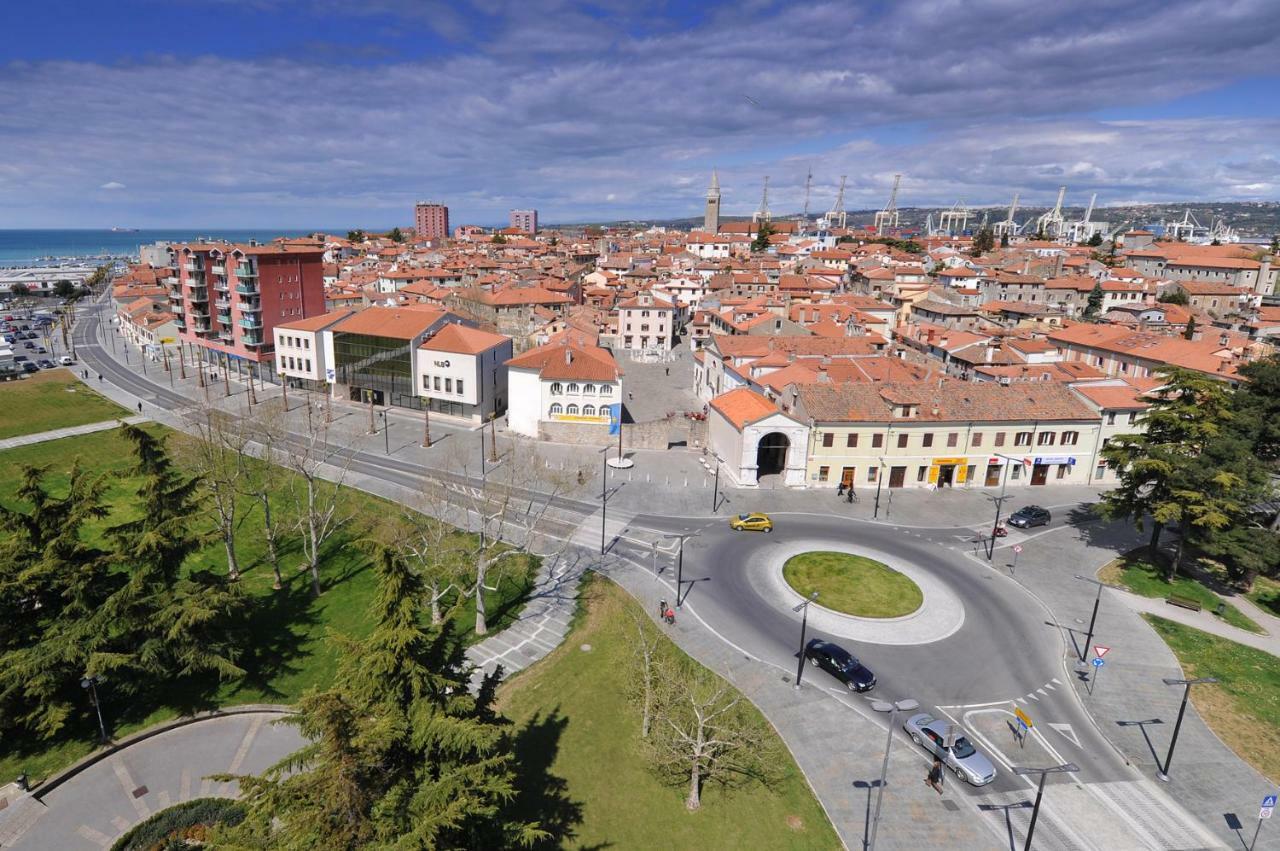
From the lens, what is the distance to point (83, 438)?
6694 cm

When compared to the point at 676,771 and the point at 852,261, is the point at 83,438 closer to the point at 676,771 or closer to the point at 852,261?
the point at 676,771

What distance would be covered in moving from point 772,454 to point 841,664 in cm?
2889

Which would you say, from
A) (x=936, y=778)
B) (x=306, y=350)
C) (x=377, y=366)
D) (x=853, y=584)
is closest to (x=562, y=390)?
(x=377, y=366)

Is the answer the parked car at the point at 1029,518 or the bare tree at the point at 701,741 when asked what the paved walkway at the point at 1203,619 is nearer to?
the parked car at the point at 1029,518

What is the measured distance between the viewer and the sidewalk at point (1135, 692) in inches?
1033

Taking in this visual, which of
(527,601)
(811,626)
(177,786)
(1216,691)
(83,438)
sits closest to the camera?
(177,786)

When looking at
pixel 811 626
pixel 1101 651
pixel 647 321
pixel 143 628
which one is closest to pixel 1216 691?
pixel 1101 651

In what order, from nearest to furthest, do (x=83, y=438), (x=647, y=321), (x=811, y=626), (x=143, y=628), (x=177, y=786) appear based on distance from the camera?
(x=177, y=786) → (x=143, y=628) → (x=811, y=626) → (x=83, y=438) → (x=647, y=321)

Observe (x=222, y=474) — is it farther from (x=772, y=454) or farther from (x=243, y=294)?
(x=243, y=294)

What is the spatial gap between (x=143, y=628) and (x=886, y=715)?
3235cm

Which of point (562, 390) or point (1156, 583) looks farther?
point (562, 390)

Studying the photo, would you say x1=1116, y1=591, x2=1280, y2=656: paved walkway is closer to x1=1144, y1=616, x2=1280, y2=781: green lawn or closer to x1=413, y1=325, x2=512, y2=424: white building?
x1=1144, y1=616, x2=1280, y2=781: green lawn

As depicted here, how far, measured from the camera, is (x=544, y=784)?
26.6 metres

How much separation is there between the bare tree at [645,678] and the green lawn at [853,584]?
433 inches
